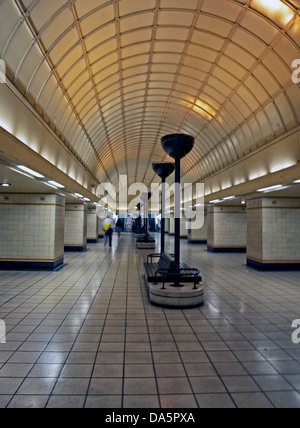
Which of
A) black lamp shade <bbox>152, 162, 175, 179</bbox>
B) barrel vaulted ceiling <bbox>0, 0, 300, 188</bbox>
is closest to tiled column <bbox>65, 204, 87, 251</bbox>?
barrel vaulted ceiling <bbox>0, 0, 300, 188</bbox>

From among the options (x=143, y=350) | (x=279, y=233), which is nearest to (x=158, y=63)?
(x=279, y=233)

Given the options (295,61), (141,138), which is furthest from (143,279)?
(141,138)

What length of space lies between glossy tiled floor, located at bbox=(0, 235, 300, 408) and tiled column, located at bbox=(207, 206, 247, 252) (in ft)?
34.3

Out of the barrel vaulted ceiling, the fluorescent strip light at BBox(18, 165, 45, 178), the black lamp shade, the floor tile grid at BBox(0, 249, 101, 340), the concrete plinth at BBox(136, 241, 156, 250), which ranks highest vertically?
the barrel vaulted ceiling

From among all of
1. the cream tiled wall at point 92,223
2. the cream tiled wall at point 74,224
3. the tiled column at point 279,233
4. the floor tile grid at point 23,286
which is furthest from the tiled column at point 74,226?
the tiled column at point 279,233

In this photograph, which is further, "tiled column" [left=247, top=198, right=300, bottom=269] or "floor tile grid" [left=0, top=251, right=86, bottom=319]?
"tiled column" [left=247, top=198, right=300, bottom=269]

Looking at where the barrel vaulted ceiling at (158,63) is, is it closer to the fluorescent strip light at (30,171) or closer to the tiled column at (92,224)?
the fluorescent strip light at (30,171)

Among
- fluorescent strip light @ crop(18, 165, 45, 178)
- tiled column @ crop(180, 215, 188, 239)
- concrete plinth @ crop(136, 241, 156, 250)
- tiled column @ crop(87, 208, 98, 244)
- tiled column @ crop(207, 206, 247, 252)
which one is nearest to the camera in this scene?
fluorescent strip light @ crop(18, 165, 45, 178)

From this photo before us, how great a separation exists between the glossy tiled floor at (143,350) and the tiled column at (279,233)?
4129mm

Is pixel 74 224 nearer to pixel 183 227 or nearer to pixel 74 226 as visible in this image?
pixel 74 226

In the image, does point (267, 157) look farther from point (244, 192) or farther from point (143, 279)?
point (143, 279)

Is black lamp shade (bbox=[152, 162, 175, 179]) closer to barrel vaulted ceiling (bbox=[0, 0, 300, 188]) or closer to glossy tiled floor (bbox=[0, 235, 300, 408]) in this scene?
barrel vaulted ceiling (bbox=[0, 0, 300, 188])

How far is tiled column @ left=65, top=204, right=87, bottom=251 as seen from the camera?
1777 centimetres

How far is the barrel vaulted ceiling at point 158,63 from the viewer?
22.3 ft
